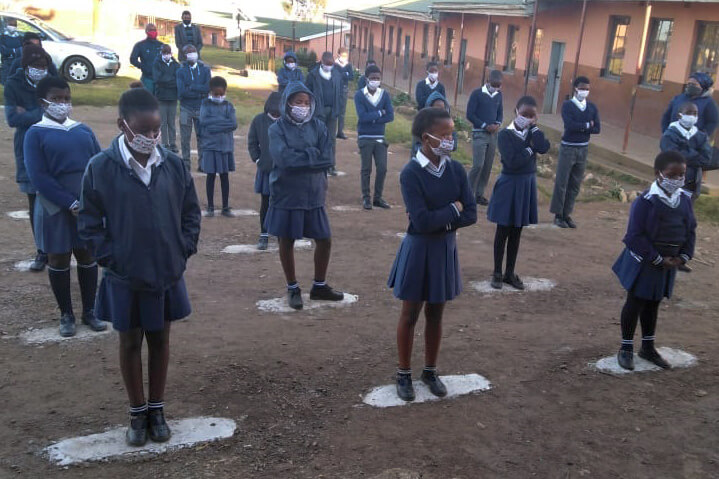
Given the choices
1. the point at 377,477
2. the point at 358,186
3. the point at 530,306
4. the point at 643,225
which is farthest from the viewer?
the point at 358,186

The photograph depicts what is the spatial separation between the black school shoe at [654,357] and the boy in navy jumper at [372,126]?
5.48m

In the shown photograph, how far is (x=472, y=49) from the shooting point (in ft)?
84.9

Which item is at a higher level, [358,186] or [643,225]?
[643,225]

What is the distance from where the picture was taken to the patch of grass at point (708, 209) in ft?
34.1

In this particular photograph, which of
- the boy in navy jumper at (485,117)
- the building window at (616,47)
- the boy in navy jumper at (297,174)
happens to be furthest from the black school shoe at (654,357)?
the building window at (616,47)

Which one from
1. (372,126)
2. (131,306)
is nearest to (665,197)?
(131,306)

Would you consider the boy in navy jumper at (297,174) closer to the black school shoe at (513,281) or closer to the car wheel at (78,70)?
the black school shoe at (513,281)

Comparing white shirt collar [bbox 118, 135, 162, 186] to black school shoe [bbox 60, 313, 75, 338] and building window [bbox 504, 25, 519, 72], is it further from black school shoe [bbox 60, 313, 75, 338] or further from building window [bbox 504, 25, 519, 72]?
building window [bbox 504, 25, 519, 72]

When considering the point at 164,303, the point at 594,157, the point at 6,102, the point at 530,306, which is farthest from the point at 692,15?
the point at 164,303

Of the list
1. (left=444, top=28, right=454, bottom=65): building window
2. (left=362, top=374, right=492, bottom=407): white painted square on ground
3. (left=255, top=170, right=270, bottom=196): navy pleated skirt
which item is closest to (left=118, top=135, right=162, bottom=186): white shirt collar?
(left=362, top=374, right=492, bottom=407): white painted square on ground

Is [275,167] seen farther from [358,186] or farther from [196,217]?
[358,186]

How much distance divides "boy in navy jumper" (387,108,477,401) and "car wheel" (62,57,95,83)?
18.8 metres

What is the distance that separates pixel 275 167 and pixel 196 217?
7.42 ft

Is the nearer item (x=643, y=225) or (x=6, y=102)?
(x=643, y=225)
